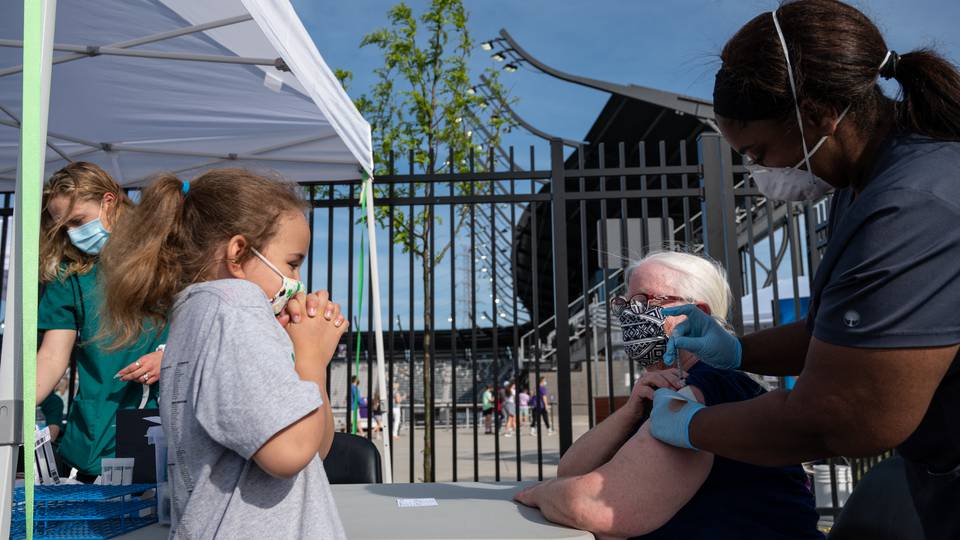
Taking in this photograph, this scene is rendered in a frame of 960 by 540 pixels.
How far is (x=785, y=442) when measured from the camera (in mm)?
1160

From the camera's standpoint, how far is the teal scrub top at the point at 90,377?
242 cm

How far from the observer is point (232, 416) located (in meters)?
1.10

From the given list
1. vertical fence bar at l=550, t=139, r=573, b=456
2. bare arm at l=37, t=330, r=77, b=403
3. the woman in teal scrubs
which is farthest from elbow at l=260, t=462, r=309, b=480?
vertical fence bar at l=550, t=139, r=573, b=456

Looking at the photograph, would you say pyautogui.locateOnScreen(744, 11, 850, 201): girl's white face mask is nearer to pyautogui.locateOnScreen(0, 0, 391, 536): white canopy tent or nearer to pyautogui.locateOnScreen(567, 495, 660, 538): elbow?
pyautogui.locateOnScreen(567, 495, 660, 538): elbow

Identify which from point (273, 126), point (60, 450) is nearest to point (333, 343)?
point (60, 450)

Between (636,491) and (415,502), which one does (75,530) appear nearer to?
(415,502)

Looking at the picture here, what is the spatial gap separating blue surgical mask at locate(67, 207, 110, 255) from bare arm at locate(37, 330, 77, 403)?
1.00ft

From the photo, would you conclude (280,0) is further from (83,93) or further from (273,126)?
(83,93)

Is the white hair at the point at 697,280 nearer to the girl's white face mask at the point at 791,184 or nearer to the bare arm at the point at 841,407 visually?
the girl's white face mask at the point at 791,184

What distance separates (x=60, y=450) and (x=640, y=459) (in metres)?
2.09

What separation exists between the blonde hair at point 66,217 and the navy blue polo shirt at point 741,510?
84.4 inches

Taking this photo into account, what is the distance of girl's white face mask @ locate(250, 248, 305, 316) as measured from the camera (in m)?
1.43

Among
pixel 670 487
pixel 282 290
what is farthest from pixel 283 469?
pixel 670 487

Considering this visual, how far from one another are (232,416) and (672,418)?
845 millimetres
